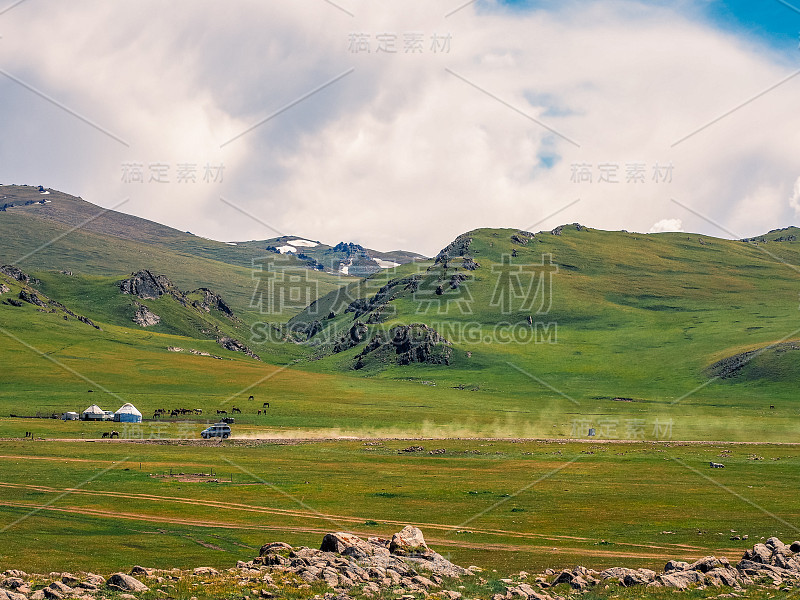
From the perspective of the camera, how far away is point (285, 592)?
28016 mm

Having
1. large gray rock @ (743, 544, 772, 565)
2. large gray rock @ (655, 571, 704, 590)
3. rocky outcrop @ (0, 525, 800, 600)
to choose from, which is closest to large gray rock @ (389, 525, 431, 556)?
rocky outcrop @ (0, 525, 800, 600)

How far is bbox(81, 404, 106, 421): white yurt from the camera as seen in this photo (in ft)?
370

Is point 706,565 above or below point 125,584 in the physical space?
above

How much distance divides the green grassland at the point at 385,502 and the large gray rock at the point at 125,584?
5.65 meters

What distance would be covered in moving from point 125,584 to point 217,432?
233 feet

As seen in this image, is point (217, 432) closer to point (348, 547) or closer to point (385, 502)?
point (385, 502)

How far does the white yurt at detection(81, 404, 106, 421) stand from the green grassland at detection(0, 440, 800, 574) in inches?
1142

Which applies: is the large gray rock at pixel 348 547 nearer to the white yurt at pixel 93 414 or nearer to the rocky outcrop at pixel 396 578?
the rocky outcrop at pixel 396 578

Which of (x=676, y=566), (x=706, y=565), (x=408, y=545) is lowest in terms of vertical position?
(x=408, y=545)

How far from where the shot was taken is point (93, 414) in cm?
11300

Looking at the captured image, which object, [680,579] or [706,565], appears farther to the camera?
[706,565]

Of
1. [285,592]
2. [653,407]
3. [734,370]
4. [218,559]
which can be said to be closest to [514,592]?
[285,592]

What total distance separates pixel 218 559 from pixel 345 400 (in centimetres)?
11699

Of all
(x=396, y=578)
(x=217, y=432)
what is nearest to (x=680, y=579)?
(x=396, y=578)
